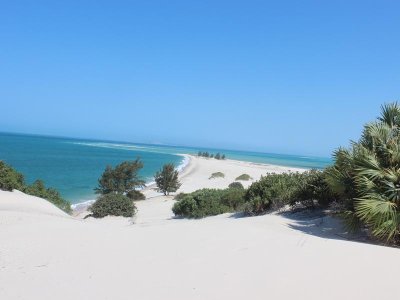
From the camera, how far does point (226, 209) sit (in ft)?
45.0

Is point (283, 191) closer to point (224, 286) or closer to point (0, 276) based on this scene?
point (224, 286)

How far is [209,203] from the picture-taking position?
46.5 ft

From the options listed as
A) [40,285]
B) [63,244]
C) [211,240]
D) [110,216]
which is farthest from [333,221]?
[110,216]

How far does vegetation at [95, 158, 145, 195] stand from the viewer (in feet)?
94.3

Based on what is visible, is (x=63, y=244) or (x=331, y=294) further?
(x=63, y=244)

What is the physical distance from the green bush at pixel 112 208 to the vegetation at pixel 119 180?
33.0 feet

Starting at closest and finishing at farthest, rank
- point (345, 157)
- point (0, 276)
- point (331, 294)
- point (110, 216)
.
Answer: point (331, 294)
point (0, 276)
point (345, 157)
point (110, 216)

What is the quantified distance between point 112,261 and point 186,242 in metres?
1.40

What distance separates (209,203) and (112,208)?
237 inches

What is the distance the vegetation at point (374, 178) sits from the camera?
267 inches

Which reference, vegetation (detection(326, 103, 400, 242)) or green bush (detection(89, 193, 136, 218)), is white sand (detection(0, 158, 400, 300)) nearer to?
vegetation (detection(326, 103, 400, 242))

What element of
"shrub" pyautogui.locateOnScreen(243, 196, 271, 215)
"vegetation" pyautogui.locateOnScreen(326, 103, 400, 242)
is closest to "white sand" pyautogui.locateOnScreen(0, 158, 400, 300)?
"vegetation" pyautogui.locateOnScreen(326, 103, 400, 242)

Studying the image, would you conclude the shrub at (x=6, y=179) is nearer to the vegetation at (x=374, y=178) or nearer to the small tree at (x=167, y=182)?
the vegetation at (x=374, y=178)

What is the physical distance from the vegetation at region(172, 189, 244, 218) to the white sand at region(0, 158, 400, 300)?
5.87m
